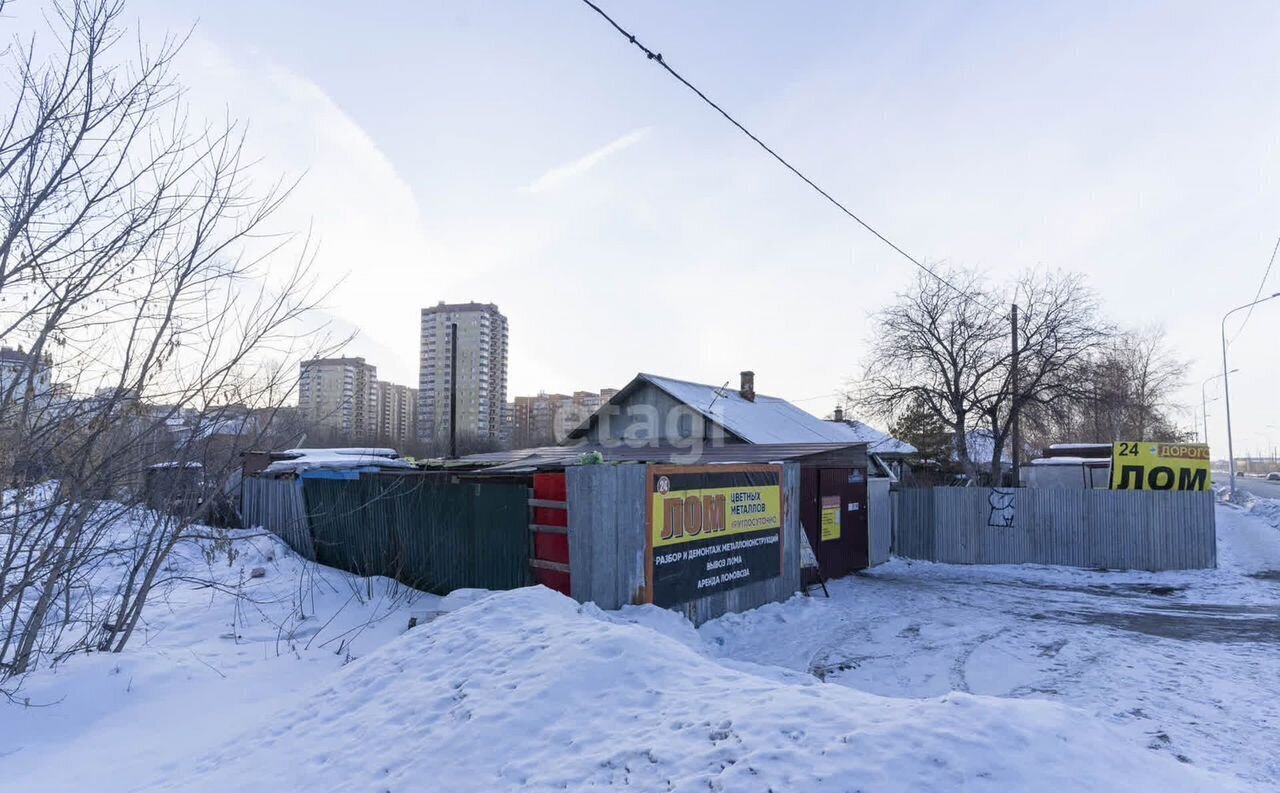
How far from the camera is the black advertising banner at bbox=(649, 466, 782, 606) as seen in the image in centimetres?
882

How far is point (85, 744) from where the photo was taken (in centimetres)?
475

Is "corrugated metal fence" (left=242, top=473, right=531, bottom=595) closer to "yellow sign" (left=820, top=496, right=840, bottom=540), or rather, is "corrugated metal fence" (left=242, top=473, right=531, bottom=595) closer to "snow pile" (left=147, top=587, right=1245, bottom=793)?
"snow pile" (left=147, top=587, right=1245, bottom=793)

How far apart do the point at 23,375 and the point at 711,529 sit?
7.64m

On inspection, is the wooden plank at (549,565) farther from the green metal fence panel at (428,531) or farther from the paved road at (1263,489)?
the paved road at (1263,489)

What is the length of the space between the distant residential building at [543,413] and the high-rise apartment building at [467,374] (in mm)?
6372

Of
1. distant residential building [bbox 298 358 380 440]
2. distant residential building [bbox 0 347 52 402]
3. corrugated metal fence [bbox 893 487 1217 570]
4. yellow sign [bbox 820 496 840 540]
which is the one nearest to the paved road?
corrugated metal fence [bbox 893 487 1217 570]

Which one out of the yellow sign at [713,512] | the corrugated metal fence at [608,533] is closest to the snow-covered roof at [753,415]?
the yellow sign at [713,512]

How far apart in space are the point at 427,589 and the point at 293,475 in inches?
205

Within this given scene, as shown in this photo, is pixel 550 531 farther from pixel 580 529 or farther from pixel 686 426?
pixel 686 426

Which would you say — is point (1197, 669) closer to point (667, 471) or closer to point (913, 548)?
point (667, 471)

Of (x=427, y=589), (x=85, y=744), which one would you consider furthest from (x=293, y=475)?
(x=85, y=744)

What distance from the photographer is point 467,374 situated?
51906 mm

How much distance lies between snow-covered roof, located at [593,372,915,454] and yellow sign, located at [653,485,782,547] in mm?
7462

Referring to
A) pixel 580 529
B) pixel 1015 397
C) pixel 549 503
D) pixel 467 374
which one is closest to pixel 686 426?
pixel 1015 397
